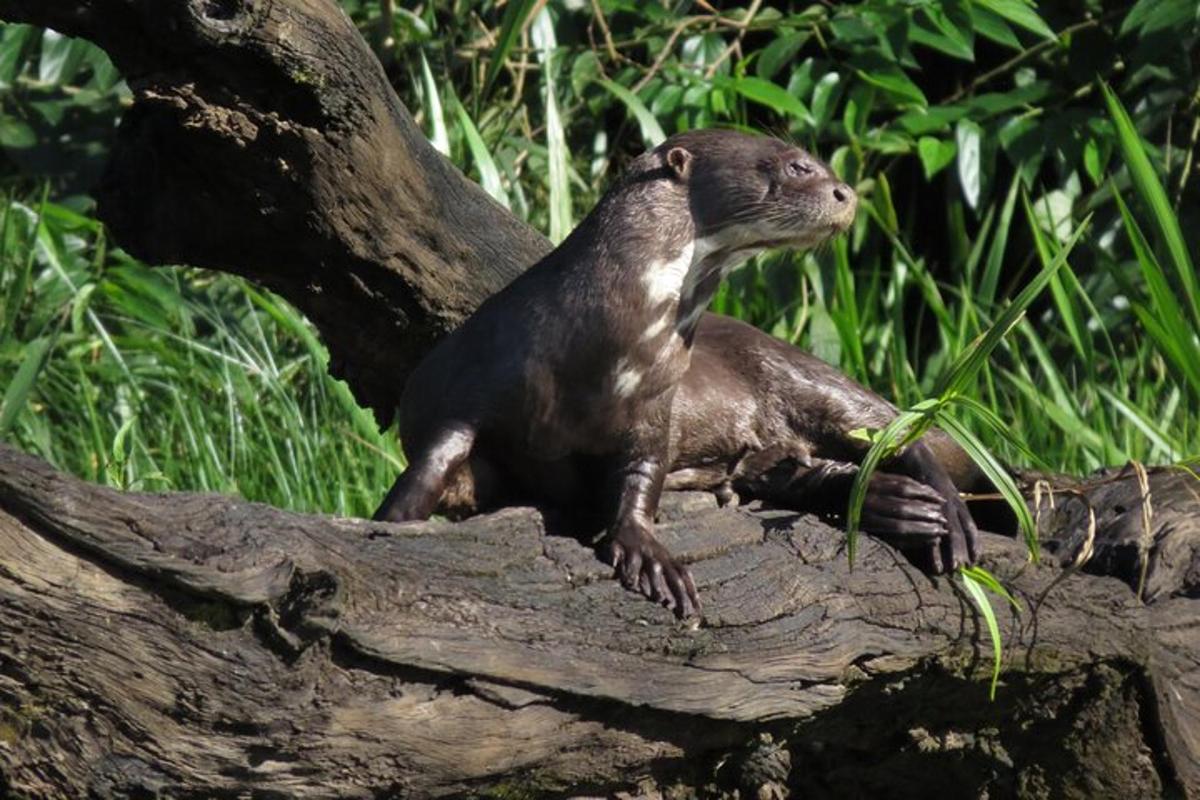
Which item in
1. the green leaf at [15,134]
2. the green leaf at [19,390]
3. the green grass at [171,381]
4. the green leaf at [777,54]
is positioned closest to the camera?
the green leaf at [19,390]

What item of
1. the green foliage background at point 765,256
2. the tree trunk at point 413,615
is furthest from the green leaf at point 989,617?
the green foliage background at point 765,256

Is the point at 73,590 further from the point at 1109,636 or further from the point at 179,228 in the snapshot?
the point at 1109,636

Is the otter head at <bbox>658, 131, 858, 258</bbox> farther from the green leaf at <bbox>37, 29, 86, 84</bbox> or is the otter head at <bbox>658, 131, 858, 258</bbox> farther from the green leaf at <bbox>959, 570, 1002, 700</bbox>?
the green leaf at <bbox>37, 29, 86, 84</bbox>

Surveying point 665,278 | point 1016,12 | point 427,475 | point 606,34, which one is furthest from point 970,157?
point 427,475

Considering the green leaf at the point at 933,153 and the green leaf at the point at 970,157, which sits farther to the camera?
the green leaf at the point at 970,157

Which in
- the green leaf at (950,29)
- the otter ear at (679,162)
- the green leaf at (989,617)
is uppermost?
the green leaf at (950,29)

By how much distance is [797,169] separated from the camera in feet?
9.10

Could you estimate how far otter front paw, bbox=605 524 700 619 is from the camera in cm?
239

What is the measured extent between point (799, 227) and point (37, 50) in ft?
9.06

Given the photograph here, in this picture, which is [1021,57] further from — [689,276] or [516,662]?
[516,662]

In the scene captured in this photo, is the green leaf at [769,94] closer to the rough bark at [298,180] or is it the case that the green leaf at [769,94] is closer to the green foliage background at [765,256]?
the green foliage background at [765,256]

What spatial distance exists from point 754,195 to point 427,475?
23.4 inches

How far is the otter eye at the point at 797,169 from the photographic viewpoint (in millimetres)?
2766

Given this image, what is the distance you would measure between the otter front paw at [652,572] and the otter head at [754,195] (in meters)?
0.49
